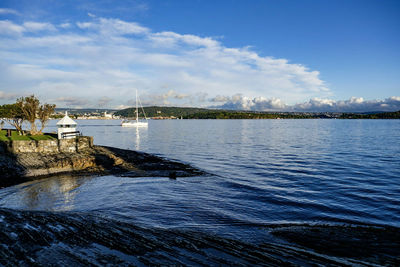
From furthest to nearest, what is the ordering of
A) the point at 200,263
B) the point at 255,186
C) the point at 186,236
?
the point at 255,186 → the point at 186,236 → the point at 200,263

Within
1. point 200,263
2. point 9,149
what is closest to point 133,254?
point 200,263

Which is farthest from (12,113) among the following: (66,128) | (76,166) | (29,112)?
(76,166)

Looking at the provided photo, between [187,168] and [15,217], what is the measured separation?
18.1m

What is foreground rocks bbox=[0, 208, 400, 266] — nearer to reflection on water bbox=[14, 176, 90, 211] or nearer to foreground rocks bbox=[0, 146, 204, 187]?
reflection on water bbox=[14, 176, 90, 211]

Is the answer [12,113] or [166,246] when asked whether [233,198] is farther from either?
[12,113]

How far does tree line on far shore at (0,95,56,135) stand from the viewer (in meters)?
42.1

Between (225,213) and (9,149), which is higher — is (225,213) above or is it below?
below

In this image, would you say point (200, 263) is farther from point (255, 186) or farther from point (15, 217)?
point (255, 186)

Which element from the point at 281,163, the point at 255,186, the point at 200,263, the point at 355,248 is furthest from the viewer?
the point at 281,163

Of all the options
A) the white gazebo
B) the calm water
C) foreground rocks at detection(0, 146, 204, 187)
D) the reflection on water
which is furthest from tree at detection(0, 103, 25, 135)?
the calm water

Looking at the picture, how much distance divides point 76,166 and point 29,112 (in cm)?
2309

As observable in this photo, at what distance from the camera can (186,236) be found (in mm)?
10000

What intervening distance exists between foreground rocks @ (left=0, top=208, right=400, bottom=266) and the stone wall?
68.9ft

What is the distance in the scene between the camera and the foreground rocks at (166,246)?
785 centimetres
